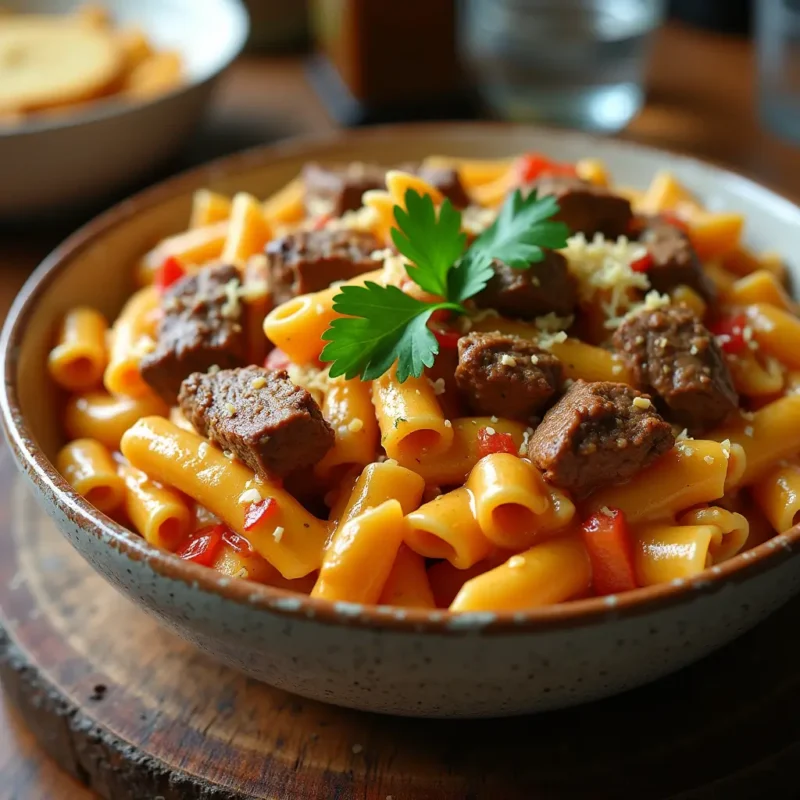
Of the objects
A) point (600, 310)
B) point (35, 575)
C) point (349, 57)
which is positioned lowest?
point (35, 575)

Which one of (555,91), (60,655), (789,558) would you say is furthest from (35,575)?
(555,91)

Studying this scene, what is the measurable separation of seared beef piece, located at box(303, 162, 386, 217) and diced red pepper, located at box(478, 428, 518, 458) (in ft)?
2.86

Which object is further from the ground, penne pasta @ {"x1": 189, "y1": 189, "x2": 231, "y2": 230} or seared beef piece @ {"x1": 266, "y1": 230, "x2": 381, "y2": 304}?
seared beef piece @ {"x1": 266, "y1": 230, "x2": 381, "y2": 304}

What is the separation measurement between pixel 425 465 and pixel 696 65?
11.7 feet

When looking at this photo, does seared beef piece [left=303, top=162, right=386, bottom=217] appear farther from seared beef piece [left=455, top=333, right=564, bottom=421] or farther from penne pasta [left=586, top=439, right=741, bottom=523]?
penne pasta [left=586, top=439, right=741, bottom=523]

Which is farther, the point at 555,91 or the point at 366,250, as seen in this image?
the point at 555,91

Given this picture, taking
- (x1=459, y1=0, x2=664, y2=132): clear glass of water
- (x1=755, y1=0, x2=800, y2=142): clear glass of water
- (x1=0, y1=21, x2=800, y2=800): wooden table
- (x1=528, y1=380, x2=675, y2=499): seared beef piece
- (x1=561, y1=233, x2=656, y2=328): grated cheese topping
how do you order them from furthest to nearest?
(x1=459, y1=0, x2=664, y2=132): clear glass of water → (x1=755, y1=0, x2=800, y2=142): clear glass of water → (x1=0, y1=21, x2=800, y2=800): wooden table → (x1=561, y1=233, x2=656, y2=328): grated cheese topping → (x1=528, y1=380, x2=675, y2=499): seared beef piece

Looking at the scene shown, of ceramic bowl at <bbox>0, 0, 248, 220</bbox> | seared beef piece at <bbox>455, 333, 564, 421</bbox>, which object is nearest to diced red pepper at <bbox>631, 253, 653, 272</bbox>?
seared beef piece at <bbox>455, 333, 564, 421</bbox>

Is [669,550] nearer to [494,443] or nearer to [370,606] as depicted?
[494,443]

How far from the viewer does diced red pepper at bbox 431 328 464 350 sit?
7.00 ft

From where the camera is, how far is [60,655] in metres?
2.19

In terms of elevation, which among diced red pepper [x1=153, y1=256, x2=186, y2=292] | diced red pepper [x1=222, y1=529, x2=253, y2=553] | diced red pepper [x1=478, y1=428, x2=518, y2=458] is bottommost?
diced red pepper [x1=222, y1=529, x2=253, y2=553]

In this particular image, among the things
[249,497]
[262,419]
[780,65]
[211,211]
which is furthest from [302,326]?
[780,65]

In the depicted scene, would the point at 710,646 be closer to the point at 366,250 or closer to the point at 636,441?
the point at 636,441
